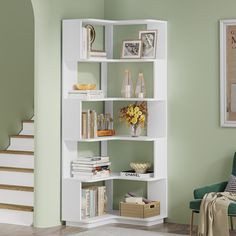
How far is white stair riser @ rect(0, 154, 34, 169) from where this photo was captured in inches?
314

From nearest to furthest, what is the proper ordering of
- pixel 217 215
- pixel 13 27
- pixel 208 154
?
pixel 217 215
pixel 208 154
pixel 13 27

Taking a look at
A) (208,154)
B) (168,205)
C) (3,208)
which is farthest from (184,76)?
(3,208)

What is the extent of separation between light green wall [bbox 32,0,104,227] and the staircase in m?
0.25

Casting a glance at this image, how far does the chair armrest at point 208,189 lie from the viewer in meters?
6.77

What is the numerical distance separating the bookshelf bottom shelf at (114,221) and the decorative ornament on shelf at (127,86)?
1.22m

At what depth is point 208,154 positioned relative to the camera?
24.0 ft

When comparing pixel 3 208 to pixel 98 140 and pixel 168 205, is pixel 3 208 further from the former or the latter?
pixel 168 205

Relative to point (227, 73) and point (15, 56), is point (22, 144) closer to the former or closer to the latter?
point (15, 56)

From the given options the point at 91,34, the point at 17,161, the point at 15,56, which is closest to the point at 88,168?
the point at 17,161

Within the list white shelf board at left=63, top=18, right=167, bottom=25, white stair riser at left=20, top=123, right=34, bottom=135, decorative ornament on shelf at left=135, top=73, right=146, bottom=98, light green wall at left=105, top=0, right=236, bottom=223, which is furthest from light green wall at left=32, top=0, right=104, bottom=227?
white stair riser at left=20, top=123, right=34, bottom=135

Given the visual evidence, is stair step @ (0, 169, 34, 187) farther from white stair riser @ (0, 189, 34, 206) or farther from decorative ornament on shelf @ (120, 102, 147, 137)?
decorative ornament on shelf @ (120, 102, 147, 137)

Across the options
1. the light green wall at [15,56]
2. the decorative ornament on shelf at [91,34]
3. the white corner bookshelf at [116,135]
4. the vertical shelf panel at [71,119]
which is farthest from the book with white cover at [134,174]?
the light green wall at [15,56]

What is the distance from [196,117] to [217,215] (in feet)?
4.20

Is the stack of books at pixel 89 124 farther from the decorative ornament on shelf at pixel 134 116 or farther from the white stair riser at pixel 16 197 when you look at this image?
the white stair riser at pixel 16 197
